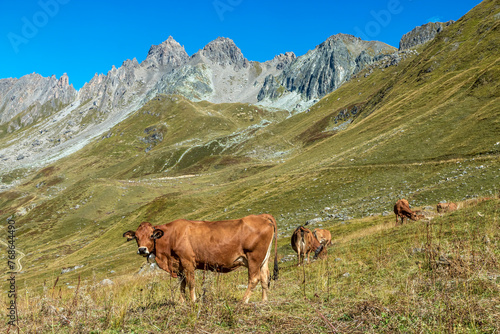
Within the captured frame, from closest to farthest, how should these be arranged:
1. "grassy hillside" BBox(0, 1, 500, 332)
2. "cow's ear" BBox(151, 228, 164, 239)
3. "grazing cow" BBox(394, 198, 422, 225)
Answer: "grassy hillside" BBox(0, 1, 500, 332) → "cow's ear" BBox(151, 228, 164, 239) → "grazing cow" BBox(394, 198, 422, 225)

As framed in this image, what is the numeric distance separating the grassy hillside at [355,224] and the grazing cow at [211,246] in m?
1.05

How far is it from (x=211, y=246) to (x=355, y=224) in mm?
28363

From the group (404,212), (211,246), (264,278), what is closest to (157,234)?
(211,246)

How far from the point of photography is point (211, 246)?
35.4 ft

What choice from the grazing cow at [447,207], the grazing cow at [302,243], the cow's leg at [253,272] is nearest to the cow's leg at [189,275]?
the cow's leg at [253,272]

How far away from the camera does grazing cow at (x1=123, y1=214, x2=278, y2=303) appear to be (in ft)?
35.4

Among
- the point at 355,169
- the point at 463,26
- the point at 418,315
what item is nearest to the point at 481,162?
the point at 355,169

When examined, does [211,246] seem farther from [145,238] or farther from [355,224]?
[355,224]

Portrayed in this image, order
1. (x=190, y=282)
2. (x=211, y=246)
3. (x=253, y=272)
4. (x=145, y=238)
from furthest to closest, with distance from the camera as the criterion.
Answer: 1. (x=145, y=238)
2. (x=253, y=272)
3. (x=211, y=246)
4. (x=190, y=282)

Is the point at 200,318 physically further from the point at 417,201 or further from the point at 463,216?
the point at 417,201

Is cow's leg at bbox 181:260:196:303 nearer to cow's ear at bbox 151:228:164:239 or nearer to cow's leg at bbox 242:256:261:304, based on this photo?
cow's ear at bbox 151:228:164:239

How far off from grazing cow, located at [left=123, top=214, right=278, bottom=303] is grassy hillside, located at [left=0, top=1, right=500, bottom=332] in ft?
3.44

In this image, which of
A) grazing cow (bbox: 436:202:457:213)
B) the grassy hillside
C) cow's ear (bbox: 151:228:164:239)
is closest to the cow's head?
cow's ear (bbox: 151:228:164:239)

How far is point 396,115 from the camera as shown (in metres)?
95.1
